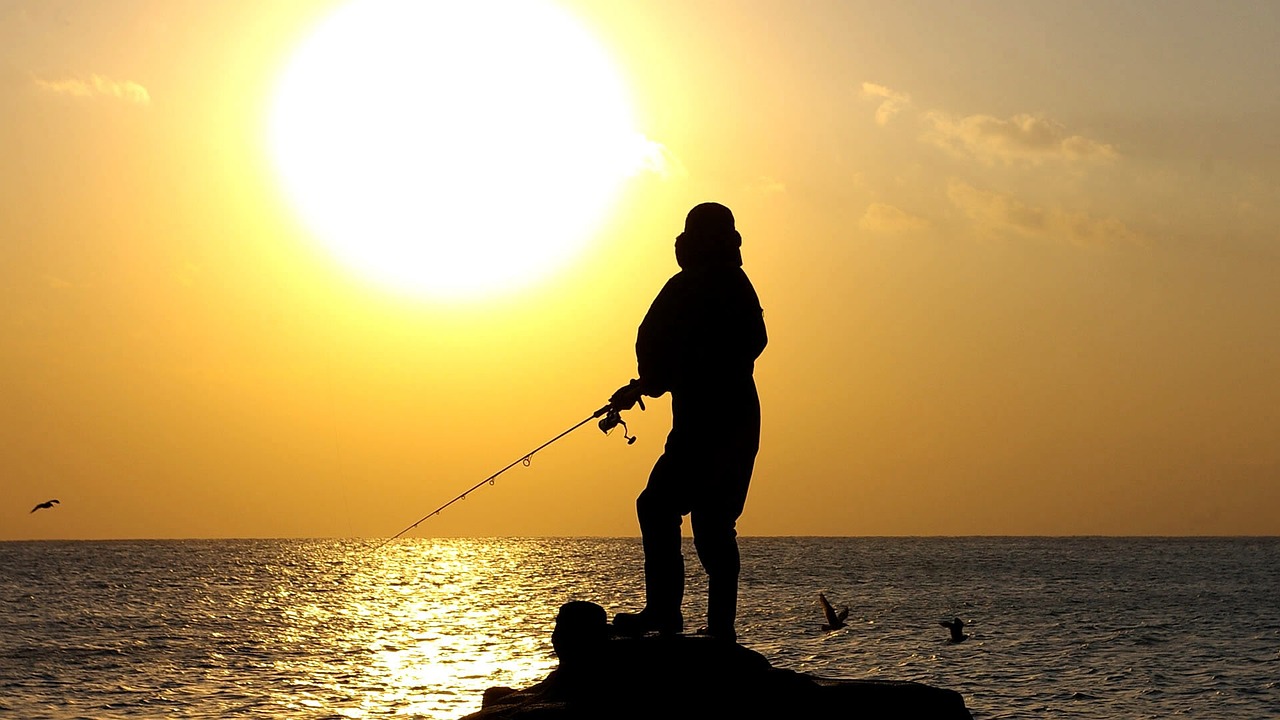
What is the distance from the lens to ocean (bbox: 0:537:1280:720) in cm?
3425

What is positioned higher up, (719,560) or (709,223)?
(709,223)

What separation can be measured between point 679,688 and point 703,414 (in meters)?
2.07

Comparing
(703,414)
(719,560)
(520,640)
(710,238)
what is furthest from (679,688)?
(520,640)

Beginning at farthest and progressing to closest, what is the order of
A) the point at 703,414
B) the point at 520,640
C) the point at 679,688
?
1. the point at 520,640
2. the point at 703,414
3. the point at 679,688

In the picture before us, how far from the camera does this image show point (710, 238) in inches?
419

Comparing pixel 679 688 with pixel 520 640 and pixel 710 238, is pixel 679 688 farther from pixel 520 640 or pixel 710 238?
pixel 520 640

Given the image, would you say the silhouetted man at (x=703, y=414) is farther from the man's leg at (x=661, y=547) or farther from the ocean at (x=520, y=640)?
the ocean at (x=520, y=640)

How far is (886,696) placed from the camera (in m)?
9.55

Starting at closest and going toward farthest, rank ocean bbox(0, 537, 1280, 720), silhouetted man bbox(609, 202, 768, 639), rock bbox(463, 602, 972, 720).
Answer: rock bbox(463, 602, 972, 720)
silhouetted man bbox(609, 202, 768, 639)
ocean bbox(0, 537, 1280, 720)

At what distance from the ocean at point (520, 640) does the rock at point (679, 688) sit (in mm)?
21739

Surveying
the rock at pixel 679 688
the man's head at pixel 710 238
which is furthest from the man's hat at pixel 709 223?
the rock at pixel 679 688

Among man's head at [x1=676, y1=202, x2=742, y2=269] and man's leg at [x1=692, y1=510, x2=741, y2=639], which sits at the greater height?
man's head at [x1=676, y1=202, x2=742, y2=269]

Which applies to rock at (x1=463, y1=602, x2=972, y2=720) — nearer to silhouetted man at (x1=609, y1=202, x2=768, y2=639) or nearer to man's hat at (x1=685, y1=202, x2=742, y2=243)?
silhouetted man at (x1=609, y1=202, x2=768, y2=639)

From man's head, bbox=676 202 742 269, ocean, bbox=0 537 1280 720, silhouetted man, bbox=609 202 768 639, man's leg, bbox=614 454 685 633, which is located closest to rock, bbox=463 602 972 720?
man's leg, bbox=614 454 685 633
